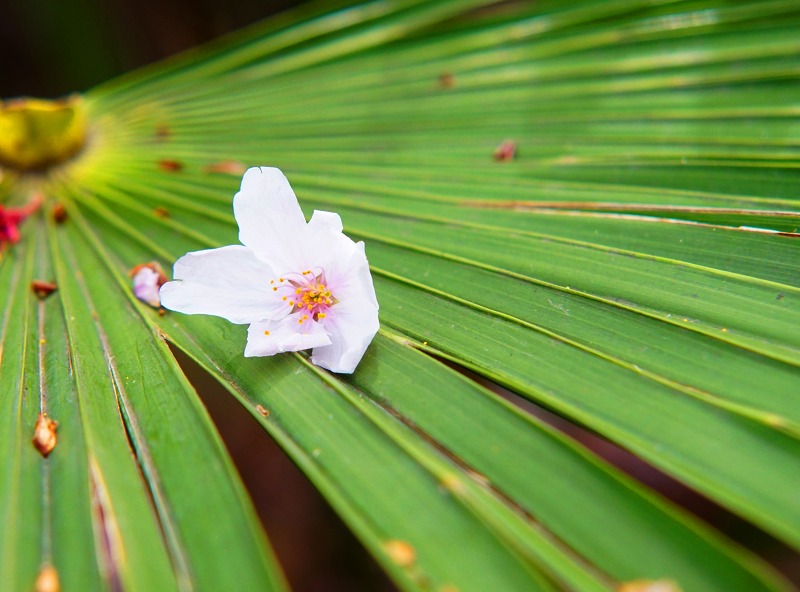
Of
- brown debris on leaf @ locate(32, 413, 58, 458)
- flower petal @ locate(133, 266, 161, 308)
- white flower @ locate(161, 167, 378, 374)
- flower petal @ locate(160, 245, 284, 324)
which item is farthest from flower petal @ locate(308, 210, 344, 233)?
brown debris on leaf @ locate(32, 413, 58, 458)

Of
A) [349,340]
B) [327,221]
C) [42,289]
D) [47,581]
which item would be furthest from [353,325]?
[42,289]

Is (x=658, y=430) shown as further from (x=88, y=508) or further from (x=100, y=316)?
(x=100, y=316)

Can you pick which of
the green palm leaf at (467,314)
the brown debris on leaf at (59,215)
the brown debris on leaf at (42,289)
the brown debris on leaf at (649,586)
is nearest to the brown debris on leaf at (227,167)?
the green palm leaf at (467,314)

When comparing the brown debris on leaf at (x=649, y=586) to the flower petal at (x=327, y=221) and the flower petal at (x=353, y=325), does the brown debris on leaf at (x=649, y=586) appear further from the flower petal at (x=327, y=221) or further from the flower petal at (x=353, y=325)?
the flower petal at (x=327, y=221)

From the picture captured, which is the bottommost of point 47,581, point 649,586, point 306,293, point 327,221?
point 649,586

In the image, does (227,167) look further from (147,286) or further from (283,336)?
(283,336)

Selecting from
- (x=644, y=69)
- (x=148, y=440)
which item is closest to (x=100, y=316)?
(x=148, y=440)
